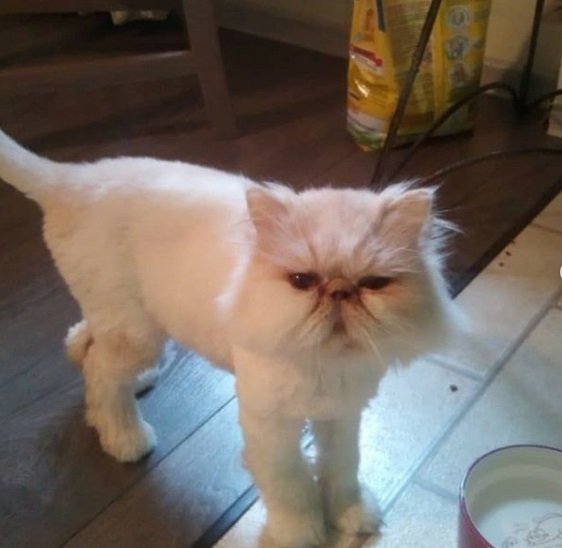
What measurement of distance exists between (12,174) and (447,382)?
73cm

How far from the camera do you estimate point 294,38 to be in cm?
251

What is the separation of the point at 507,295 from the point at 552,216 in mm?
302

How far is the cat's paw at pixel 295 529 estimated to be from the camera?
1.01 metres

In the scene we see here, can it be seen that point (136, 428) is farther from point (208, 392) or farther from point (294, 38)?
point (294, 38)

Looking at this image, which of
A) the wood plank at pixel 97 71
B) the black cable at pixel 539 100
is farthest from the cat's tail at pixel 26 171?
the black cable at pixel 539 100

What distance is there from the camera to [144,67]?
1.99 metres

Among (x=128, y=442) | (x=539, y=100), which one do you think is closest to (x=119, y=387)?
(x=128, y=442)

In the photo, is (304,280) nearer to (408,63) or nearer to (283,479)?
(283,479)

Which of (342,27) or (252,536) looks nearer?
(252,536)

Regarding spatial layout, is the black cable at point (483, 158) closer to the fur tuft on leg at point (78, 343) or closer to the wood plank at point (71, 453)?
the wood plank at point (71, 453)

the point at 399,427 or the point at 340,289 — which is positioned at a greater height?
the point at 340,289

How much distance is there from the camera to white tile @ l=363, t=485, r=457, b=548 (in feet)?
3.43

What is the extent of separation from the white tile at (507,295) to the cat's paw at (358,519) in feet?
1.15

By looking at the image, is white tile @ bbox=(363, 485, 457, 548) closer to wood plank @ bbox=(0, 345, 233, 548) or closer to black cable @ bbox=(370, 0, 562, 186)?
wood plank @ bbox=(0, 345, 233, 548)
